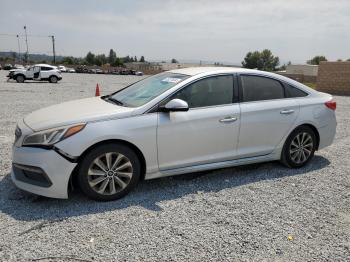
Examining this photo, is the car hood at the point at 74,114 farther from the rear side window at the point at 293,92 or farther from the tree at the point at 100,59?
the tree at the point at 100,59

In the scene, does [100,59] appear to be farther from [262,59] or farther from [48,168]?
[48,168]

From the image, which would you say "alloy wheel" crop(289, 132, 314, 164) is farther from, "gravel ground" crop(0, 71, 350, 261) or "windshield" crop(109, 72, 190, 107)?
"windshield" crop(109, 72, 190, 107)

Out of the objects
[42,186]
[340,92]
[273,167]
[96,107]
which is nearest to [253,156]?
[273,167]

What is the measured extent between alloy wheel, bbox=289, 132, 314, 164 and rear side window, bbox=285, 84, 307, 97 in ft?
1.96

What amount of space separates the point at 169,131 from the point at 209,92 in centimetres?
85

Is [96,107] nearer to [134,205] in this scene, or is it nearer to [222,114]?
[134,205]

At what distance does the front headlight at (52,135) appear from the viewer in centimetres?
341

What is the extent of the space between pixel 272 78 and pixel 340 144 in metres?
2.75

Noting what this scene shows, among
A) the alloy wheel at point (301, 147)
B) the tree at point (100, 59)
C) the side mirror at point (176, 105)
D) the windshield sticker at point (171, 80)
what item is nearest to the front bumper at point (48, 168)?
the side mirror at point (176, 105)

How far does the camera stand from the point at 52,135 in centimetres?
343

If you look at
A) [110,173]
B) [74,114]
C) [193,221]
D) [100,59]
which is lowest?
[193,221]

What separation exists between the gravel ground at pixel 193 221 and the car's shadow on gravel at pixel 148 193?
11 mm

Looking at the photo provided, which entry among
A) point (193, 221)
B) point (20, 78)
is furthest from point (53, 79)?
point (193, 221)

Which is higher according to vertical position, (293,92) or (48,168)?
(293,92)
